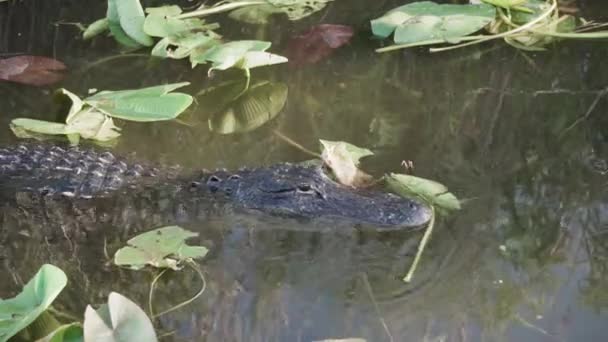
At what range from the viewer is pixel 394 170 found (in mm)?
3311

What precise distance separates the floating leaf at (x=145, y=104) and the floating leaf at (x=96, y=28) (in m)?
0.85

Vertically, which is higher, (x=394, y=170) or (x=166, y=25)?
(x=166, y=25)

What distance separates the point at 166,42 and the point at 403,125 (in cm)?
113

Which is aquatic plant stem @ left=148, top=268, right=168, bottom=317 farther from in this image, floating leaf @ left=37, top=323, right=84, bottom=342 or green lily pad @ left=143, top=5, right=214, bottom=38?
green lily pad @ left=143, top=5, right=214, bottom=38

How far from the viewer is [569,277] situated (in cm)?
273

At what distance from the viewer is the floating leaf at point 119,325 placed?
2289 mm

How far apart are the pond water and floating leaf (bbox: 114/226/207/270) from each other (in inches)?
2.0

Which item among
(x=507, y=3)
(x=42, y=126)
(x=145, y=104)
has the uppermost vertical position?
(x=507, y=3)

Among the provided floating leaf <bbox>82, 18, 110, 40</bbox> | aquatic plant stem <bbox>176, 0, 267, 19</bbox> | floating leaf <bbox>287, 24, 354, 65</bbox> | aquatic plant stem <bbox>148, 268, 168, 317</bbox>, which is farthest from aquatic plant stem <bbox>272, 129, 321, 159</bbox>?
floating leaf <bbox>82, 18, 110, 40</bbox>

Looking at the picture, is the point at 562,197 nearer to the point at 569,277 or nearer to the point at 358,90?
the point at 569,277

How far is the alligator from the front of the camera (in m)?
3.19

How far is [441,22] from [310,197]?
45.9 inches

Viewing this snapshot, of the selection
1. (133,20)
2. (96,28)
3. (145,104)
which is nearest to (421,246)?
(145,104)

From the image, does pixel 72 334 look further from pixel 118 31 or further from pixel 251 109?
pixel 118 31
